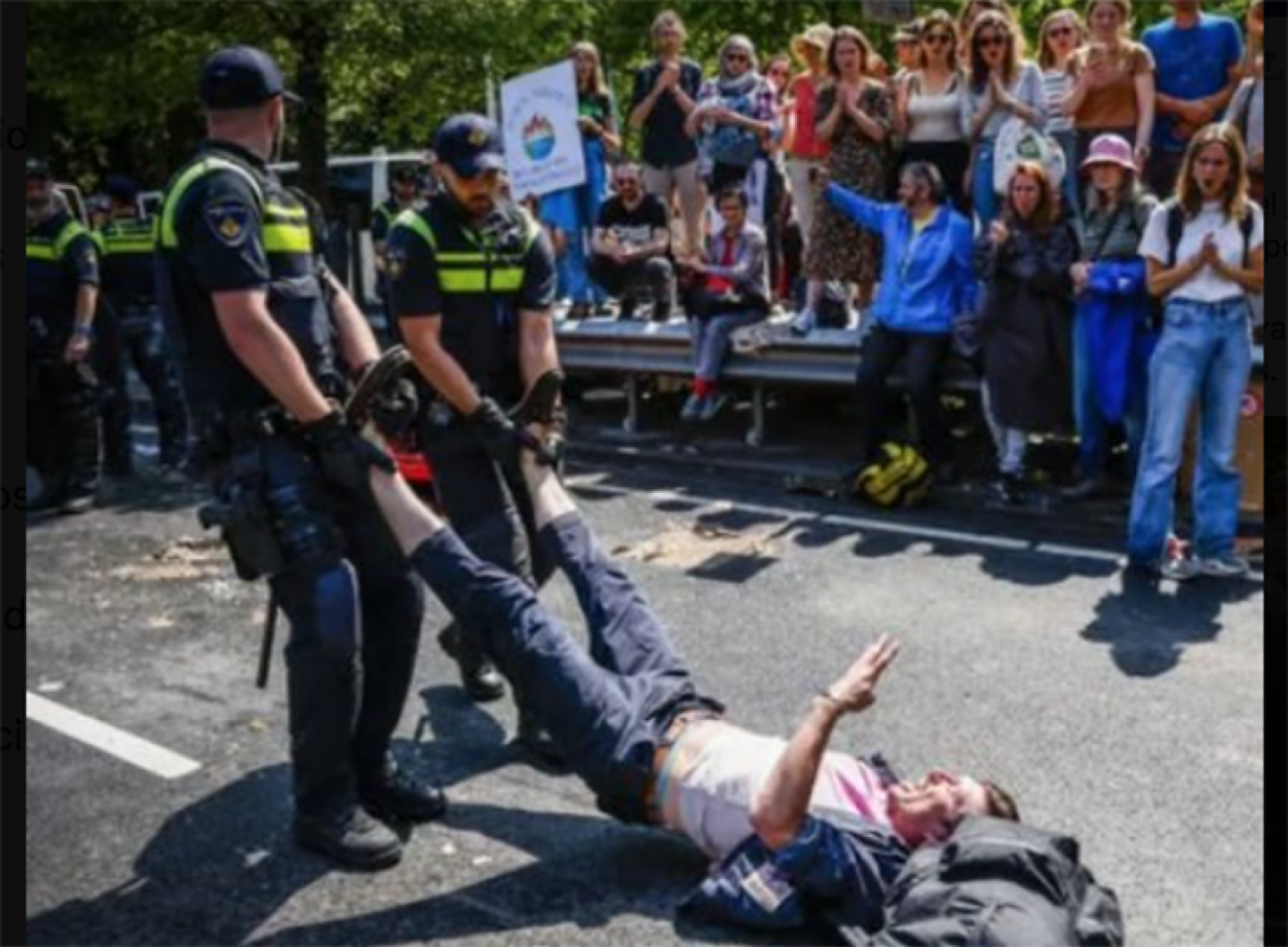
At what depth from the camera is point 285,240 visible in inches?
169

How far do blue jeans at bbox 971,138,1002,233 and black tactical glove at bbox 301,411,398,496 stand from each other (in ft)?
17.6

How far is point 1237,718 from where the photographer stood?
5.33 meters

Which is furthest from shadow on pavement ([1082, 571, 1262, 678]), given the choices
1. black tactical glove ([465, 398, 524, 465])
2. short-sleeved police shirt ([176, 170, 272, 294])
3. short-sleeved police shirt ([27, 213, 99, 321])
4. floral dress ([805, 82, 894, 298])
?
short-sleeved police shirt ([27, 213, 99, 321])

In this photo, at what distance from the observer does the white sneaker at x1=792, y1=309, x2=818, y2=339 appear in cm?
983

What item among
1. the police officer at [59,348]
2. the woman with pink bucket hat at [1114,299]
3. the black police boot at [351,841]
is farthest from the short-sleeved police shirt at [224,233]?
the police officer at [59,348]

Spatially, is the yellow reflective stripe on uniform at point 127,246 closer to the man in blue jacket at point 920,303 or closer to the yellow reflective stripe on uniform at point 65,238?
the yellow reflective stripe on uniform at point 65,238

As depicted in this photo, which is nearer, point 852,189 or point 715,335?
point 852,189

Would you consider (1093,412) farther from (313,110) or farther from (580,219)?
(313,110)

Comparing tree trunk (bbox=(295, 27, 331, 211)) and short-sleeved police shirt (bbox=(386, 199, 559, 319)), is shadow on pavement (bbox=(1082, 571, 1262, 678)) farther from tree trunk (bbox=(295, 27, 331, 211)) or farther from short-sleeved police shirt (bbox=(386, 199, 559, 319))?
tree trunk (bbox=(295, 27, 331, 211))

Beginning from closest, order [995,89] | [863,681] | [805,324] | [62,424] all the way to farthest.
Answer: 1. [863,681]
2. [995,89]
3. [62,424]
4. [805,324]

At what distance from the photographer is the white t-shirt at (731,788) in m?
4.11

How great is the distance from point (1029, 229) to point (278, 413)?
204 inches

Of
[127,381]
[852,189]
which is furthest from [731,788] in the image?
[127,381]

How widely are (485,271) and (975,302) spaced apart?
4414 mm
